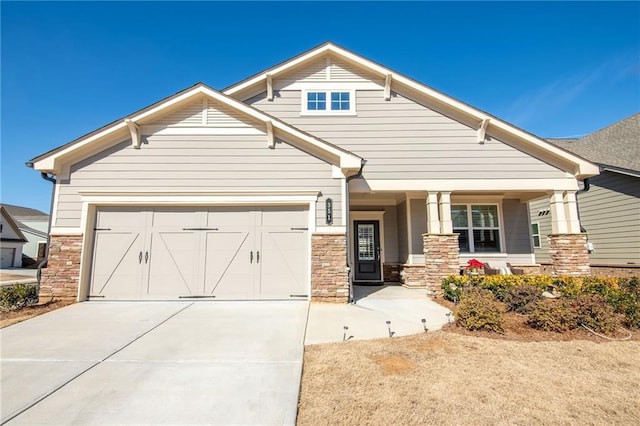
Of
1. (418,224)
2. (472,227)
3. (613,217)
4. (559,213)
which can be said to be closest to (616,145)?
(613,217)


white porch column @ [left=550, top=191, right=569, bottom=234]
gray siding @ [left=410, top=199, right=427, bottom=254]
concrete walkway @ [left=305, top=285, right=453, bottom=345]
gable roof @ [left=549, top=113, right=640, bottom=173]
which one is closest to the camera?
concrete walkway @ [left=305, top=285, right=453, bottom=345]

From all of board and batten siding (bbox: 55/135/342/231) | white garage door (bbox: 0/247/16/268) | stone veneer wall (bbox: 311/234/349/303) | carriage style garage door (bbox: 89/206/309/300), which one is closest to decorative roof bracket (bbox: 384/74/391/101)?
board and batten siding (bbox: 55/135/342/231)

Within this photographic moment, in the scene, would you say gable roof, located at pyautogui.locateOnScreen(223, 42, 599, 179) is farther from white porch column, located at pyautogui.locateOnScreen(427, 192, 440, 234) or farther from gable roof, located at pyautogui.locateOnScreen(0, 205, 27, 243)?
gable roof, located at pyautogui.locateOnScreen(0, 205, 27, 243)

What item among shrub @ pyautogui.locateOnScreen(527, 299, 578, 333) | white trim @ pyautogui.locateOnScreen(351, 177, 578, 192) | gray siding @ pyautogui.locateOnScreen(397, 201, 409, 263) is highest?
white trim @ pyautogui.locateOnScreen(351, 177, 578, 192)

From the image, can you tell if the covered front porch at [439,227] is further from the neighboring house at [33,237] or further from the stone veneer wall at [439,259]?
the neighboring house at [33,237]

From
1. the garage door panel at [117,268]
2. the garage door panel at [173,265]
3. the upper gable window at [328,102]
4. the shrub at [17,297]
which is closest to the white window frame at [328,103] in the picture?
the upper gable window at [328,102]

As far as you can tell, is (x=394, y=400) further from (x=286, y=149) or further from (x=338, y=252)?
(x=286, y=149)

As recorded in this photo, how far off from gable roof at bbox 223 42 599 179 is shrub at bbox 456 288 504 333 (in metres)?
6.06

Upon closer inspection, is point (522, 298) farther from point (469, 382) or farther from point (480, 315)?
point (469, 382)

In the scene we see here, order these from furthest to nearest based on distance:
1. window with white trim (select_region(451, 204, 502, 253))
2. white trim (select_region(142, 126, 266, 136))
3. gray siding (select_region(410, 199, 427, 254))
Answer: window with white trim (select_region(451, 204, 502, 253)) < gray siding (select_region(410, 199, 427, 254)) < white trim (select_region(142, 126, 266, 136))

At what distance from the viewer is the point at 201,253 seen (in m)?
7.41

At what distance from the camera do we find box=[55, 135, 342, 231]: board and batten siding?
7.54 metres

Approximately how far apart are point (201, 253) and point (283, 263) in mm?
1962

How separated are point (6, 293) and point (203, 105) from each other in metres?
5.93
